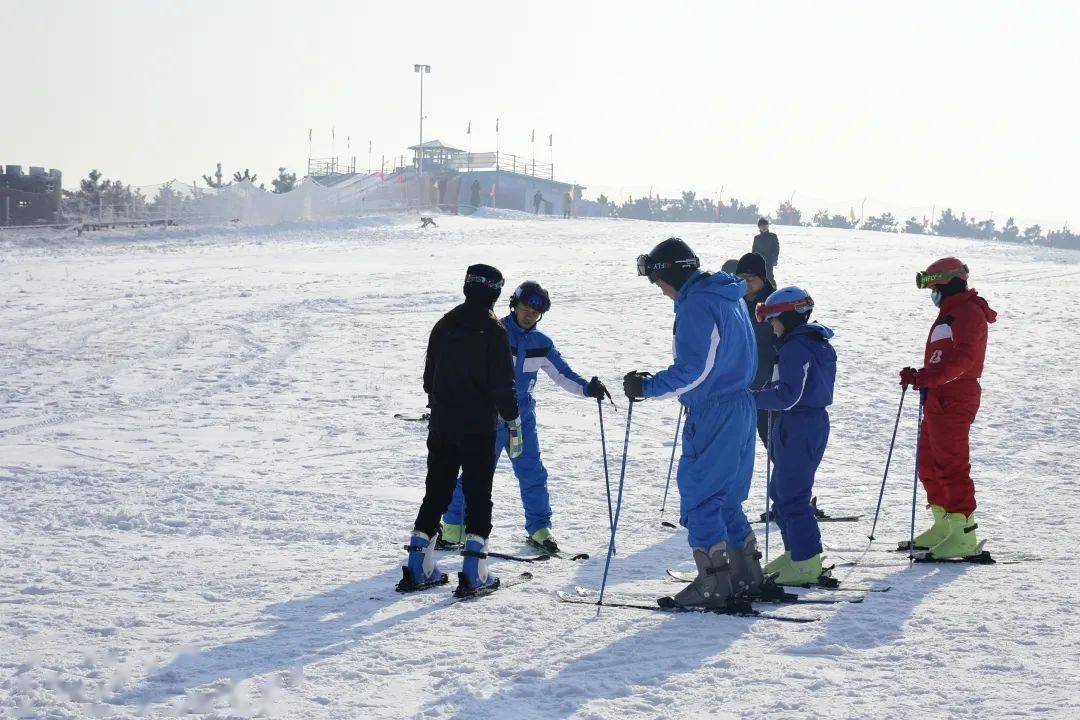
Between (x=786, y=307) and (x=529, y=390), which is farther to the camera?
(x=529, y=390)

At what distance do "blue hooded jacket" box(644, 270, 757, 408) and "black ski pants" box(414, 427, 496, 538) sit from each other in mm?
1036

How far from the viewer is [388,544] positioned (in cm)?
718

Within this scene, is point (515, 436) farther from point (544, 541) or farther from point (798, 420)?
point (798, 420)

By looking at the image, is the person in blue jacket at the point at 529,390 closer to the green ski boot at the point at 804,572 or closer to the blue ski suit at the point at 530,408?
the blue ski suit at the point at 530,408

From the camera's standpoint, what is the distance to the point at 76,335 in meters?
16.3

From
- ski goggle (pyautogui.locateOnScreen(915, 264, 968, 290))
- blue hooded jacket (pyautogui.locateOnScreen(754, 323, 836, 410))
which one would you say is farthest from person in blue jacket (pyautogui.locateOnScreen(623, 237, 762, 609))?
ski goggle (pyautogui.locateOnScreen(915, 264, 968, 290))

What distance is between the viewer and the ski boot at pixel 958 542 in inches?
274

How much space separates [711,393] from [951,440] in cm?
217

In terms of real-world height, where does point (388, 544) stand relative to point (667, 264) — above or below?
below

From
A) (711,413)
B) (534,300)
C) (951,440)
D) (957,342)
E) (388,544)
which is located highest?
(534,300)

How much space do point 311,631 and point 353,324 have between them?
13.4 metres

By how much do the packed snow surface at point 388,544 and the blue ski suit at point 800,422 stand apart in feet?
1.51

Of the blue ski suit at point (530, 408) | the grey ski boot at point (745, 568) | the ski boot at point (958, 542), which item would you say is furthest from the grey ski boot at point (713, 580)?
the ski boot at point (958, 542)

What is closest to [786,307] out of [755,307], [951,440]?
[951,440]
